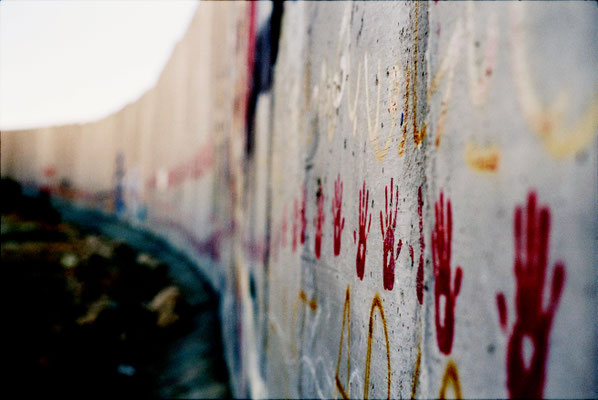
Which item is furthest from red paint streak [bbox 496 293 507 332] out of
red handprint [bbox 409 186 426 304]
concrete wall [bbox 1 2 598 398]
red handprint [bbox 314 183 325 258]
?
red handprint [bbox 314 183 325 258]

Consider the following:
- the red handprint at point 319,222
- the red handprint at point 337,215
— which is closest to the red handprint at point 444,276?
the red handprint at point 337,215

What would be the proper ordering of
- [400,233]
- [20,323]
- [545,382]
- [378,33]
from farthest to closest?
[20,323] → [378,33] → [400,233] → [545,382]

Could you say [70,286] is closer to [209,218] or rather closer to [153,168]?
[209,218]

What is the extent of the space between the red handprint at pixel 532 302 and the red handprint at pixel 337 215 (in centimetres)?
108

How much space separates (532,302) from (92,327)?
631cm

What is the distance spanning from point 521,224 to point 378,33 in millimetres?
906

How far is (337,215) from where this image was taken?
1888mm

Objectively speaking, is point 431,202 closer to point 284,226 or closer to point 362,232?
point 362,232

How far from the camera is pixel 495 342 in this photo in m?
0.79

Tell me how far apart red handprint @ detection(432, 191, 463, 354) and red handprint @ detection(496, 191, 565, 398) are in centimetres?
17

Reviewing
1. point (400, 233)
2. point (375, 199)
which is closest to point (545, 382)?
point (400, 233)

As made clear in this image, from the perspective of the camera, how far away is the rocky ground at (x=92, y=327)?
16.8 feet

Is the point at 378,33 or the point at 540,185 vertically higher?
the point at 378,33

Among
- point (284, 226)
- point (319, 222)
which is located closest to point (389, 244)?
point (319, 222)
